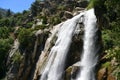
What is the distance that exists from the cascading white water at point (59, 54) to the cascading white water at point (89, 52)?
2600 mm

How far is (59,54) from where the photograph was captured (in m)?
39.5

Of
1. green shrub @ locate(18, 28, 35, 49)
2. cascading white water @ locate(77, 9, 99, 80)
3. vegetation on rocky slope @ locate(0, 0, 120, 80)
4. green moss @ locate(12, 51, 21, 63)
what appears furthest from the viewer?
green shrub @ locate(18, 28, 35, 49)

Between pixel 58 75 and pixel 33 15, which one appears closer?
pixel 58 75

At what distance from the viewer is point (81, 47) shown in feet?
123

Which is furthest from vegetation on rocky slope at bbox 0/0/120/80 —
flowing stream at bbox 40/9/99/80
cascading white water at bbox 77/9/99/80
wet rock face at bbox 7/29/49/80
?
flowing stream at bbox 40/9/99/80

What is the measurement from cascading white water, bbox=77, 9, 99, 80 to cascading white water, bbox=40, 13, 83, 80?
2600mm

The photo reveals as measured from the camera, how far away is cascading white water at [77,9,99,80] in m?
33.0

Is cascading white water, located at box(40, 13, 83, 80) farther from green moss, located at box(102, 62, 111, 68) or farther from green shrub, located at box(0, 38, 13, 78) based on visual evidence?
green shrub, located at box(0, 38, 13, 78)

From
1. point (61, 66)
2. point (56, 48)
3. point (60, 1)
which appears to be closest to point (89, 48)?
point (61, 66)

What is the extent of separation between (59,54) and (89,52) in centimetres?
529

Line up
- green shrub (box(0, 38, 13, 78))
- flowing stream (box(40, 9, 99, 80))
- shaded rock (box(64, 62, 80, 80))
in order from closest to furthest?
1. flowing stream (box(40, 9, 99, 80))
2. shaded rock (box(64, 62, 80, 80))
3. green shrub (box(0, 38, 13, 78))

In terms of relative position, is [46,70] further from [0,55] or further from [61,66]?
[0,55]

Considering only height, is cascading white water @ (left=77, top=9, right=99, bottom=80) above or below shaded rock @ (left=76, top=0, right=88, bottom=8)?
below

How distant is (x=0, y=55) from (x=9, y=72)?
802 centimetres
